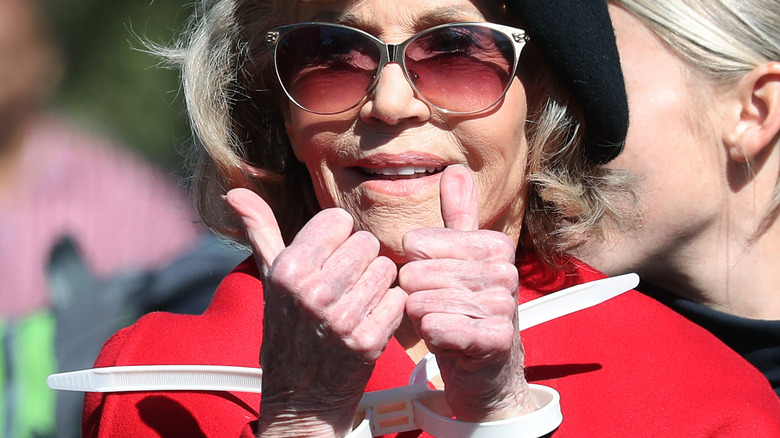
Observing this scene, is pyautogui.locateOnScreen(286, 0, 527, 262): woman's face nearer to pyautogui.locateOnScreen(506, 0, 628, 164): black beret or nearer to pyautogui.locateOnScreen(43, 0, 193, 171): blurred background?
pyautogui.locateOnScreen(506, 0, 628, 164): black beret

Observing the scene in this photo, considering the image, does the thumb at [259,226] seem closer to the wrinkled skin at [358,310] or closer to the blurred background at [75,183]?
the wrinkled skin at [358,310]

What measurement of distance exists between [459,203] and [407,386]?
335 mm

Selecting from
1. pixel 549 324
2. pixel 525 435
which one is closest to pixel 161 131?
pixel 549 324

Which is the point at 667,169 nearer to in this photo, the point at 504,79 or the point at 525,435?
the point at 504,79

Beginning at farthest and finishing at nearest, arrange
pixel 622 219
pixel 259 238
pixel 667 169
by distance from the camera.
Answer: pixel 667 169, pixel 622 219, pixel 259 238

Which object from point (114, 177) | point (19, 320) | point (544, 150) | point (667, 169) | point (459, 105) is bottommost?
point (19, 320)

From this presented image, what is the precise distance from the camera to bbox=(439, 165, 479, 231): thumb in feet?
4.35

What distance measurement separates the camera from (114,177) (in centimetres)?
329

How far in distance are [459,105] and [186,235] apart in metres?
2.01

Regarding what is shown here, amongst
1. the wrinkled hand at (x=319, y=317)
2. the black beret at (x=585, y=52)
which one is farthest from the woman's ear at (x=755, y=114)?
the wrinkled hand at (x=319, y=317)

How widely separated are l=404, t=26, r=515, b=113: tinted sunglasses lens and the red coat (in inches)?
20.4

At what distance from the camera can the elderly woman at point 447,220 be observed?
1.27 m

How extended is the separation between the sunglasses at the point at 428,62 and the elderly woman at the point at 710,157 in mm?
801

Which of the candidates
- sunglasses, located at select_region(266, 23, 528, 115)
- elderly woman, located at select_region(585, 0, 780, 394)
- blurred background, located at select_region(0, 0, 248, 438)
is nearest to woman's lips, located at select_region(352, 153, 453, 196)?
sunglasses, located at select_region(266, 23, 528, 115)
